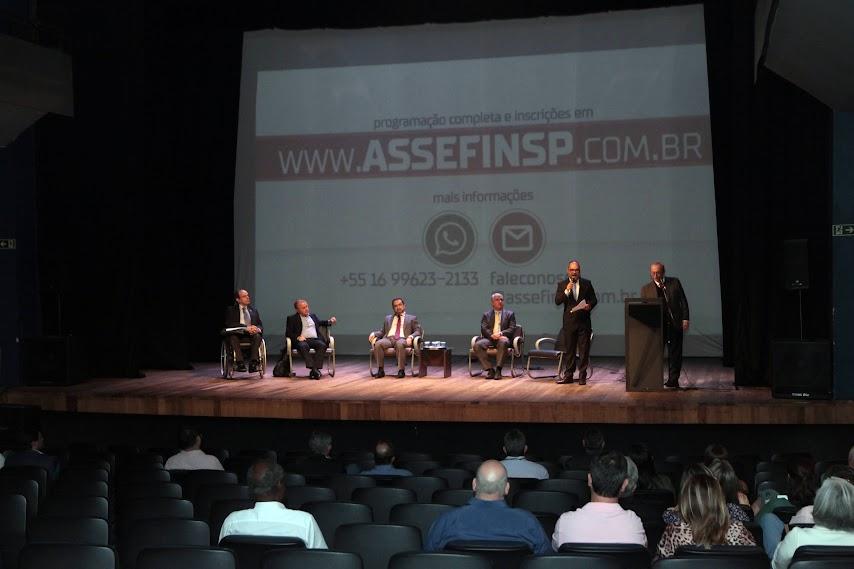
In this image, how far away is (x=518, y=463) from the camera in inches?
247

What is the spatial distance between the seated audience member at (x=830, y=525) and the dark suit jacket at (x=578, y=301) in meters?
6.31

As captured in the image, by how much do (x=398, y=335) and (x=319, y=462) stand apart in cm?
448

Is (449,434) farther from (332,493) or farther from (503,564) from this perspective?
(503,564)

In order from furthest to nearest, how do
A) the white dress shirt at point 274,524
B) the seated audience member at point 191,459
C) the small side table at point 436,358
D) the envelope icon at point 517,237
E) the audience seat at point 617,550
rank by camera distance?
the envelope icon at point 517,237
the small side table at point 436,358
the seated audience member at point 191,459
the white dress shirt at point 274,524
the audience seat at point 617,550

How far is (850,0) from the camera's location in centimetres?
789

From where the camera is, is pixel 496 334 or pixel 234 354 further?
pixel 234 354

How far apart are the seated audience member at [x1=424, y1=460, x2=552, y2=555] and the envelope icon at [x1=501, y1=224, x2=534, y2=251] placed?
8359mm

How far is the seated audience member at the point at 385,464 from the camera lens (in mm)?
6348

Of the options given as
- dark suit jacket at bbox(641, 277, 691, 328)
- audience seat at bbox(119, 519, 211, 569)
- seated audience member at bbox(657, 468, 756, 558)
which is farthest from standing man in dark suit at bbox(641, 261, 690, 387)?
audience seat at bbox(119, 519, 211, 569)

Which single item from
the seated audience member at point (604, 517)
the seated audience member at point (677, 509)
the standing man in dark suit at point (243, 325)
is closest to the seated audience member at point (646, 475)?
the seated audience member at point (677, 509)

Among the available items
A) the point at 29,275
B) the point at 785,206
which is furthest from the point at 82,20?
the point at 785,206

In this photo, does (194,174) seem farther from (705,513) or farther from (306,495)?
(705,513)

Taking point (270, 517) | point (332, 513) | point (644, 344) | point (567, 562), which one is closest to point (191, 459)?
point (332, 513)

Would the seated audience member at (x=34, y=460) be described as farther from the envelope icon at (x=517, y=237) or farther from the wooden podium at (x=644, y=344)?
the envelope icon at (x=517, y=237)
